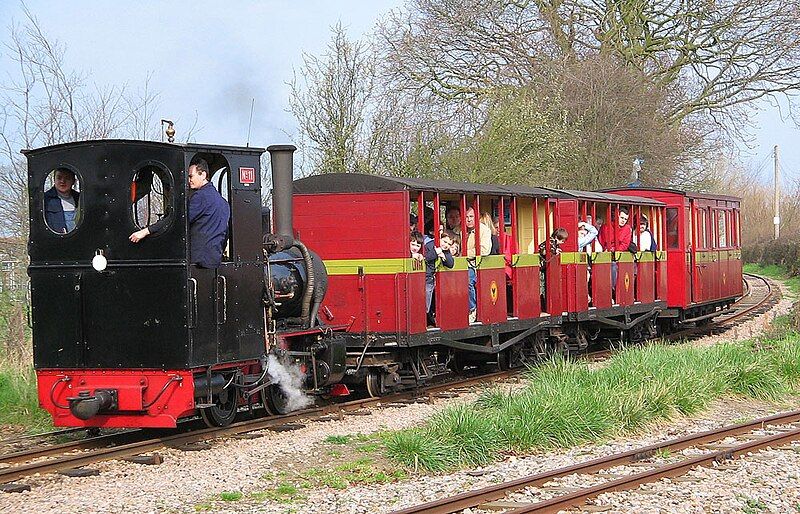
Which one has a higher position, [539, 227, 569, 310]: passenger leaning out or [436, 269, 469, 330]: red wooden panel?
[539, 227, 569, 310]: passenger leaning out

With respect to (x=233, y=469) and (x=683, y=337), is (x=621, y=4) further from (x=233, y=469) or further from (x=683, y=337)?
(x=233, y=469)

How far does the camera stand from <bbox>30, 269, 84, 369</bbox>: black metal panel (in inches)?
389

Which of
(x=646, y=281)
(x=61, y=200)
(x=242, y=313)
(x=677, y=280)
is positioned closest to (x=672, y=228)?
(x=677, y=280)

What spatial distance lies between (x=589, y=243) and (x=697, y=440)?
26.5 feet

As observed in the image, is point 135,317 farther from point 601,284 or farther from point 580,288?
point 601,284

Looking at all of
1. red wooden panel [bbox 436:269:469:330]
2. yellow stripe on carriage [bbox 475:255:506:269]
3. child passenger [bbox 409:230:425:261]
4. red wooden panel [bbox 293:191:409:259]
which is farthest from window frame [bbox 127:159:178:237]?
yellow stripe on carriage [bbox 475:255:506:269]

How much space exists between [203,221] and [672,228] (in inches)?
553

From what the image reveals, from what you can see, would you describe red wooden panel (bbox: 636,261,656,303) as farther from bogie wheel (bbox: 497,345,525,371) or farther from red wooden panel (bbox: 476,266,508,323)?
red wooden panel (bbox: 476,266,508,323)

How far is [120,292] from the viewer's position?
980cm

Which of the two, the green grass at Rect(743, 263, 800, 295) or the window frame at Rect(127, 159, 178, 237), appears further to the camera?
the green grass at Rect(743, 263, 800, 295)

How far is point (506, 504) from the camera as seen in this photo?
25.3 ft

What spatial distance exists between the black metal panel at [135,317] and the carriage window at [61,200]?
24.0 inches

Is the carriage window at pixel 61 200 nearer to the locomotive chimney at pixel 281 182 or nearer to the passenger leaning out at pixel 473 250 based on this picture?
the locomotive chimney at pixel 281 182

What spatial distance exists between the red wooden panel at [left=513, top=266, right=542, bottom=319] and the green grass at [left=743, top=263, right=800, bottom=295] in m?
21.1
